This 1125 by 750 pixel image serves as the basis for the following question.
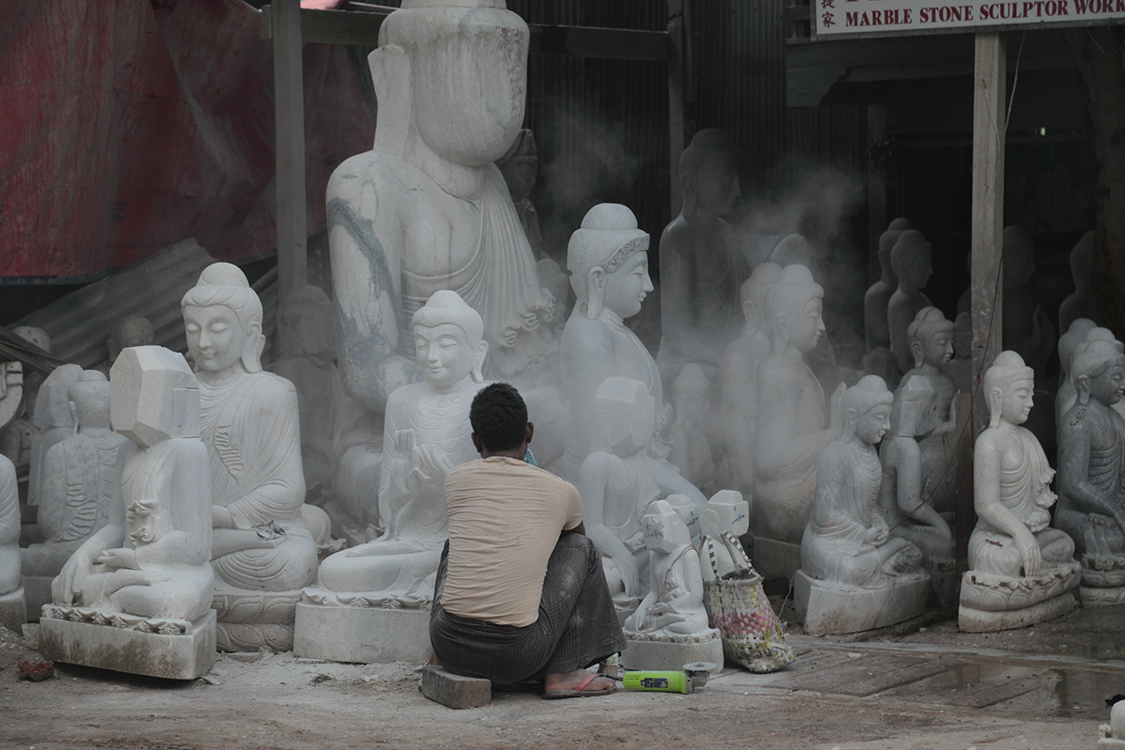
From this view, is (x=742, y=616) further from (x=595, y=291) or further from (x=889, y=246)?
(x=889, y=246)

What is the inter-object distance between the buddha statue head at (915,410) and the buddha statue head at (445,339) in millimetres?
2380

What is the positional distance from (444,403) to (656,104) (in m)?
6.43

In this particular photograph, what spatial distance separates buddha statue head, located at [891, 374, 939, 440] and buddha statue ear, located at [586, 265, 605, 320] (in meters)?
1.66

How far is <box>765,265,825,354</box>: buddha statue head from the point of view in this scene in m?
8.26

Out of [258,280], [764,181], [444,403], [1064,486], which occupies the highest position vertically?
[764,181]

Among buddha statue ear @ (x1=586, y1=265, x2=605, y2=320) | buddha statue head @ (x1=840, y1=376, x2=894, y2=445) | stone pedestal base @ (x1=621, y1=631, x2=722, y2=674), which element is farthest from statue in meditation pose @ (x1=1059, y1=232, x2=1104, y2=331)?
stone pedestal base @ (x1=621, y1=631, x2=722, y2=674)

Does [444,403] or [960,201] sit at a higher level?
[960,201]

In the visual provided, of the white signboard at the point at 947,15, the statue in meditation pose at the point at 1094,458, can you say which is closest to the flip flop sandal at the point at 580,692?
the statue in meditation pose at the point at 1094,458

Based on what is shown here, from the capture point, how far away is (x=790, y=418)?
8297mm

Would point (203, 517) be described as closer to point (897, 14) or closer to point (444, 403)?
point (444, 403)

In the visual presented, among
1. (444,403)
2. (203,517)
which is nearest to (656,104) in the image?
(444,403)

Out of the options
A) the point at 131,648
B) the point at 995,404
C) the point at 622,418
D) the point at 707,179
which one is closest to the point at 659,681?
the point at 622,418

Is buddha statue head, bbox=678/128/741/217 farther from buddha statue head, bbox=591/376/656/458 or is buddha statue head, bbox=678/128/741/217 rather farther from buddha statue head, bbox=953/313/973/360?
buddha statue head, bbox=591/376/656/458

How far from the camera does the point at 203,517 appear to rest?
6.38 meters
